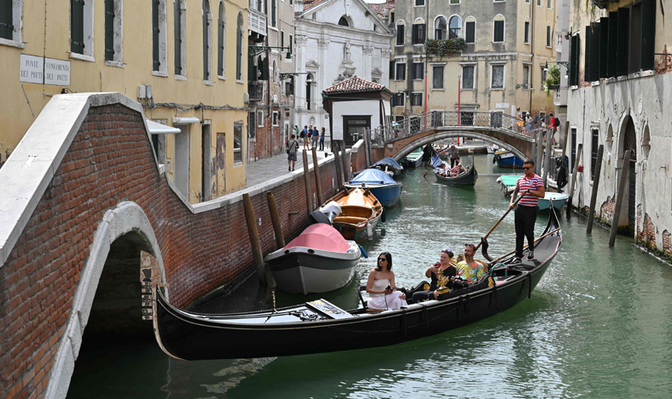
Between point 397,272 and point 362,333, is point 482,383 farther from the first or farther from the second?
point 397,272

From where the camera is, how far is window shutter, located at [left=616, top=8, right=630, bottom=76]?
1195cm

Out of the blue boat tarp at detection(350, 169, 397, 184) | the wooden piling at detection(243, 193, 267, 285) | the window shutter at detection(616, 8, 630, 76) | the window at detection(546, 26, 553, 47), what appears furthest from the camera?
→ the window at detection(546, 26, 553, 47)

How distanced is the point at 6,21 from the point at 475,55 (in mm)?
29389

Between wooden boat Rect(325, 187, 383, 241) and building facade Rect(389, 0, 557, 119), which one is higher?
building facade Rect(389, 0, 557, 119)

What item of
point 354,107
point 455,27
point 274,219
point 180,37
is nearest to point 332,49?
point 455,27

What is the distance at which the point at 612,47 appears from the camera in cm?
1234

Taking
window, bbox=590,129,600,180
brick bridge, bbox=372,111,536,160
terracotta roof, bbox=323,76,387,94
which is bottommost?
window, bbox=590,129,600,180

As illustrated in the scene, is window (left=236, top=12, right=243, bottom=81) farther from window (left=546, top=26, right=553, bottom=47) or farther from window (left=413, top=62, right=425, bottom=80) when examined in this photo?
window (left=546, top=26, right=553, bottom=47)

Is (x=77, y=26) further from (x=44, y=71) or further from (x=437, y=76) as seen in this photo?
(x=437, y=76)

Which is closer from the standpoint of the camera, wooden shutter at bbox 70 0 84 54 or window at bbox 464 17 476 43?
wooden shutter at bbox 70 0 84 54

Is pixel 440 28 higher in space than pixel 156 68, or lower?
higher

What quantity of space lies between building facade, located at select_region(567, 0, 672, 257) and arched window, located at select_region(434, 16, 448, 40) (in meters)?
18.6

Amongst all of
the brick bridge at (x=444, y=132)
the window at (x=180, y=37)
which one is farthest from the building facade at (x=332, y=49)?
the window at (x=180, y=37)

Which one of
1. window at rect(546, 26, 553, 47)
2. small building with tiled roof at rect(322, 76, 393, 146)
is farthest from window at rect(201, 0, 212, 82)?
window at rect(546, 26, 553, 47)
